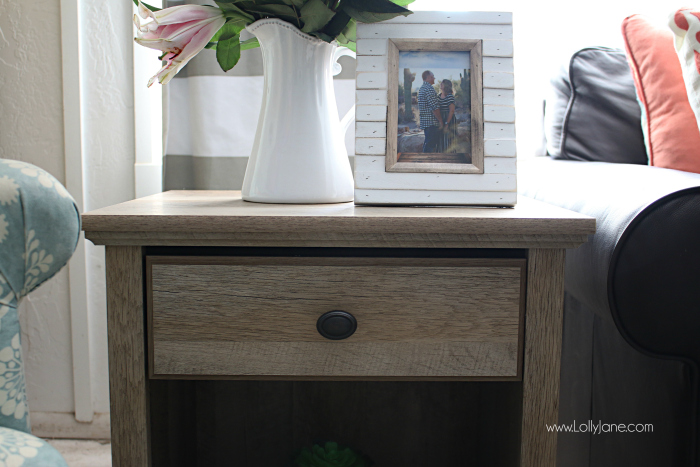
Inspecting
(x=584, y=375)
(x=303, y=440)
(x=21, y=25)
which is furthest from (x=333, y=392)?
(x=21, y=25)

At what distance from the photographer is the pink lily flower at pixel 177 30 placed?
2.06 ft

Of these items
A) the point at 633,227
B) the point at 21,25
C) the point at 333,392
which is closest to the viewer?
the point at 633,227

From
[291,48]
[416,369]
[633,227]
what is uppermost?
[291,48]

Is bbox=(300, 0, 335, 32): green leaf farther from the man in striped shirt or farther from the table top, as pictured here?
the table top

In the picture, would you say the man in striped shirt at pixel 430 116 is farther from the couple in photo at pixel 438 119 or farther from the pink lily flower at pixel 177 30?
the pink lily flower at pixel 177 30

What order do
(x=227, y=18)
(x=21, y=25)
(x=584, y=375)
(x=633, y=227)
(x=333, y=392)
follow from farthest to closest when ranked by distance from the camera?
1. (x=21, y=25)
2. (x=333, y=392)
3. (x=584, y=375)
4. (x=227, y=18)
5. (x=633, y=227)

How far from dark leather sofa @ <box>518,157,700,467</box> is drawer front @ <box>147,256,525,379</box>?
11 centimetres

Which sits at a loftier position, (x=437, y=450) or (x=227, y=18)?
(x=227, y=18)

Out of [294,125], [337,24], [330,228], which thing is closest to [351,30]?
[337,24]

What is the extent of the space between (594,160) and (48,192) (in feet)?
3.10

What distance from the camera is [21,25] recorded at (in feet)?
3.84

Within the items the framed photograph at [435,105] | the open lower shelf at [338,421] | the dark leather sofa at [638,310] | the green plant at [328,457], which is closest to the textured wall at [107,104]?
the open lower shelf at [338,421]

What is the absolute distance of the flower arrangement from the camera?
633 mm

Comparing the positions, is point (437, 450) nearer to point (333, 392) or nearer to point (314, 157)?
point (333, 392)
